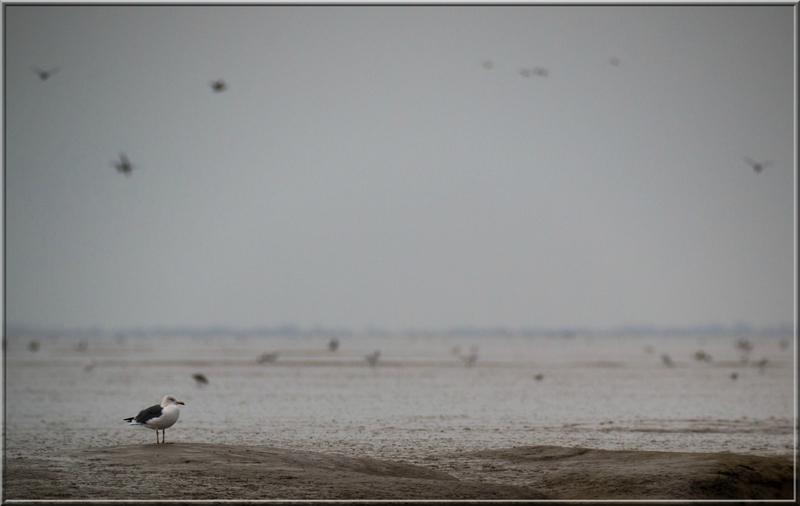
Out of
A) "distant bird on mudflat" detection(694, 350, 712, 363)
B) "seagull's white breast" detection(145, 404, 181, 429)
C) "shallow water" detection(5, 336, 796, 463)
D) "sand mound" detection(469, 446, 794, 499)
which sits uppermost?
"seagull's white breast" detection(145, 404, 181, 429)

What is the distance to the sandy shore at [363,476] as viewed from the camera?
8.69 metres

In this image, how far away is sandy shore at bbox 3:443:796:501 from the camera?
869cm

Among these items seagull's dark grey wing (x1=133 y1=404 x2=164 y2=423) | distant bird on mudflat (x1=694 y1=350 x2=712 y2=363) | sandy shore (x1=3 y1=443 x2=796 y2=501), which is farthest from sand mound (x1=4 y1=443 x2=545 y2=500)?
distant bird on mudflat (x1=694 y1=350 x2=712 y2=363)

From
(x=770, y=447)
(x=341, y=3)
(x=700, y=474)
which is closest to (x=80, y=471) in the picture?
(x=341, y=3)

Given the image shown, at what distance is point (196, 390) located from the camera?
25.8m

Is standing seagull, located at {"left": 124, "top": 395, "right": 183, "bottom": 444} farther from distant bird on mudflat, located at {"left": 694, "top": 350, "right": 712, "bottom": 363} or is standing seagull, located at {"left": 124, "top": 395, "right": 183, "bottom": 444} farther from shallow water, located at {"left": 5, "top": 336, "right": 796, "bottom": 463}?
distant bird on mudflat, located at {"left": 694, "top": 350, "right": 712, "bottom": 363}

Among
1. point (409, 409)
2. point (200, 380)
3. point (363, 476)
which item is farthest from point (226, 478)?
point (200, 380)

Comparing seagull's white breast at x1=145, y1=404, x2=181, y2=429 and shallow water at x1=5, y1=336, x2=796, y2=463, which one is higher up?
seagull's white breast at x1=145, y1=404, x2=181, y2=429

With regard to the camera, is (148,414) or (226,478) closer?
(226,478)

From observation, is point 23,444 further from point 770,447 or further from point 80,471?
point 770,447

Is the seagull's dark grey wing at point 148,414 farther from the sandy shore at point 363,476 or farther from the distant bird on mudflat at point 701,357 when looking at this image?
the distant bird on mudflat at point 701,357

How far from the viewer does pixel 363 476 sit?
31.2 ft

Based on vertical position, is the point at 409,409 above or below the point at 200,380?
below

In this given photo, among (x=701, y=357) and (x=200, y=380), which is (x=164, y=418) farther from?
(x=701, y=357)
